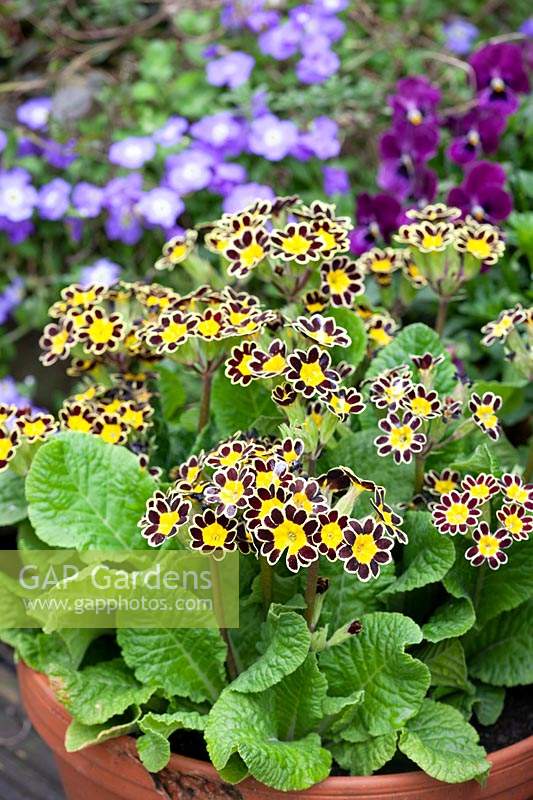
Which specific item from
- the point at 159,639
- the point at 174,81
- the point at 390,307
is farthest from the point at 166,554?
the point at 174,81

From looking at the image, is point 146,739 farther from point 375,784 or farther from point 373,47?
point 373,47

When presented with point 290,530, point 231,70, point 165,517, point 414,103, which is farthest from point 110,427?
point 231,70

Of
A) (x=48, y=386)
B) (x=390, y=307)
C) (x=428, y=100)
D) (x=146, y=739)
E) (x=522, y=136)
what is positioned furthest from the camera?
(x=48, y=386)

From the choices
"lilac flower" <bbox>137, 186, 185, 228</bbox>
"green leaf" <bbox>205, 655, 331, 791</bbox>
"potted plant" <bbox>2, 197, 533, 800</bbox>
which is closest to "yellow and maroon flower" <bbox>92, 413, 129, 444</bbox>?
"potted plant" <bbox>2, 197, 533, 800</bbox>

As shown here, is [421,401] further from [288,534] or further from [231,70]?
[231,70]

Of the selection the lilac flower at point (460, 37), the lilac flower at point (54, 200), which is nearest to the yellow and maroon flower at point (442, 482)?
the lilac flower at point (54, 200)

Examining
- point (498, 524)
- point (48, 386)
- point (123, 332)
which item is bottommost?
point (48, 386)

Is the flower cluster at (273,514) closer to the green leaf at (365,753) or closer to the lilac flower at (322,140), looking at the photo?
the green leaf at (365,753)

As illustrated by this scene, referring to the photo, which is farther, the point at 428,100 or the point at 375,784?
the point at 428,100
